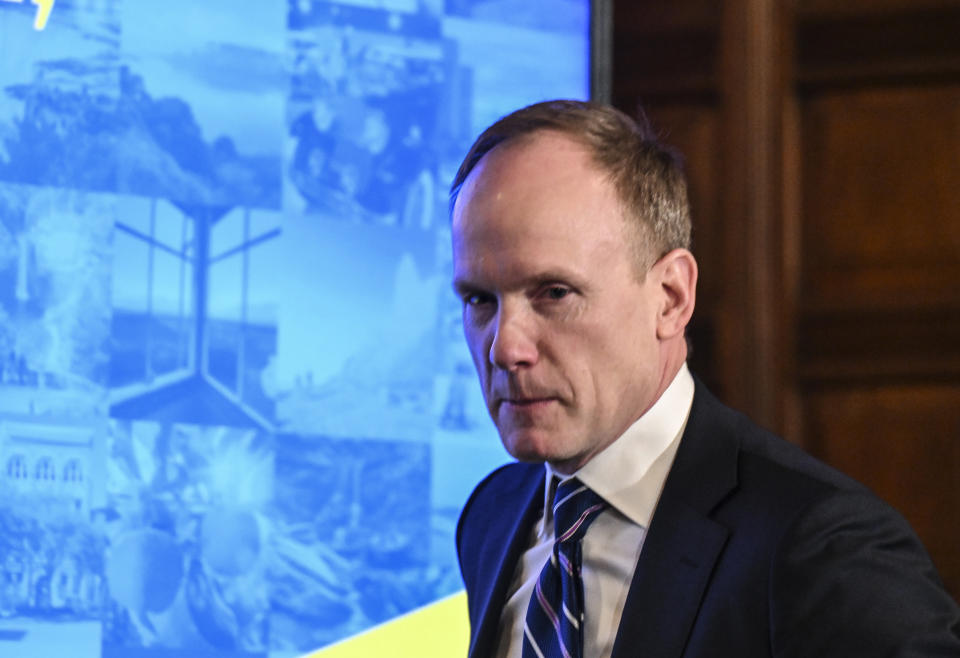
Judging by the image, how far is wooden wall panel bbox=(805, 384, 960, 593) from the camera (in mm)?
3191

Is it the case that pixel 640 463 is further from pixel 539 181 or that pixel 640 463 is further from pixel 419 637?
pixel 419 637

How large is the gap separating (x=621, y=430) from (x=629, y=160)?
33 centimetres

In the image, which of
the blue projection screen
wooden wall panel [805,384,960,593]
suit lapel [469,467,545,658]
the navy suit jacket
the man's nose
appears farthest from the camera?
wooden wall panel [805,384,960,593]

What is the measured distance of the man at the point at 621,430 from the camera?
135cm

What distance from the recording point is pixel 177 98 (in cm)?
210

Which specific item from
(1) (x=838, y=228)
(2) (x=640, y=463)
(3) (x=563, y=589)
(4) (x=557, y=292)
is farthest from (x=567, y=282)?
(1) (x=838, y=228)

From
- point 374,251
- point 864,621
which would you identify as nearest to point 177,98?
point 374,251

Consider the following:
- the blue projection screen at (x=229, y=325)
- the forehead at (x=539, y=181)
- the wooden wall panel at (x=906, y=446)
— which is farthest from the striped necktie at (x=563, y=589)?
the wooden wall panel at (x=906, y=446)

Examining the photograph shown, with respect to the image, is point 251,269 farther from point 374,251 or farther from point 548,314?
point 548,314

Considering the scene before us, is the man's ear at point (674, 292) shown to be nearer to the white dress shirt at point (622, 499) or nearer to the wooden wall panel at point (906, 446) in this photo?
the white dress shirt at point (622, 499)

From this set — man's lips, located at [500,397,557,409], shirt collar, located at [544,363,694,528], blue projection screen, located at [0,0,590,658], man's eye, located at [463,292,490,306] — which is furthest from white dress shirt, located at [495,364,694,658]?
blue projection screen, located at [0,0,590,658]

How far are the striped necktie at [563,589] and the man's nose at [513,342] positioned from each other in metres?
0.20

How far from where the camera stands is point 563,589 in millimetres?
1532

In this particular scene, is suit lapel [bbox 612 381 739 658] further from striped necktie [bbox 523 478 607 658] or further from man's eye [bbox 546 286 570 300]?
man's eye [bbox 546 286 570 300]
